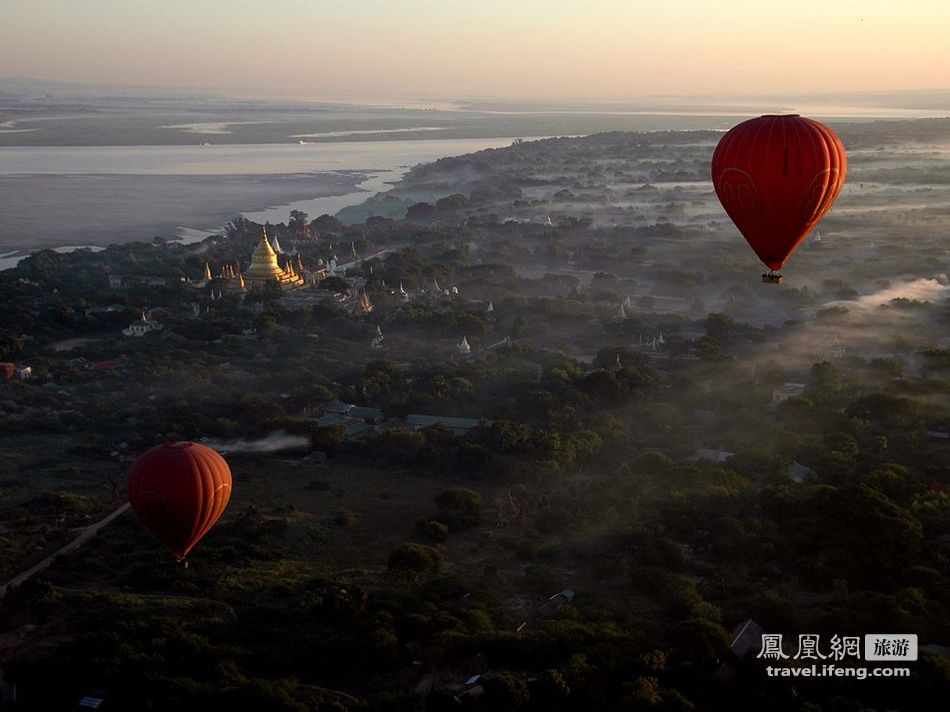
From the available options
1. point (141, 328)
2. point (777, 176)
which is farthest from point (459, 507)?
point (141, 328)

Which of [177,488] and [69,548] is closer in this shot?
[177,488]

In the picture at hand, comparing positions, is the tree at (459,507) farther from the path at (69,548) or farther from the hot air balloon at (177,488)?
the path at (69,548)

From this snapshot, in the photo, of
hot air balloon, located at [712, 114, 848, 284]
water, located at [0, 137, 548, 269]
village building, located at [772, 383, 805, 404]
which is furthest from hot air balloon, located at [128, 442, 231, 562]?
water, located at [0, 137, 548, 269]

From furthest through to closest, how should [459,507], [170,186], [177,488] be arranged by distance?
1. [170,186]
2. [459,507]
3. [177,488]

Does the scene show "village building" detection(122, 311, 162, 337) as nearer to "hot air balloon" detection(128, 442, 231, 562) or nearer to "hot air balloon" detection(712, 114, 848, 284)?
"hot air balloon" detection(128, 442, 231, 562)

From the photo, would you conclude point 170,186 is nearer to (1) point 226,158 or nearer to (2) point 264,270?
(1) point 226,158

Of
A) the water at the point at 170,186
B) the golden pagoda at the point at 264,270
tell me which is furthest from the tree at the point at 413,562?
the water at the point at 170,186
